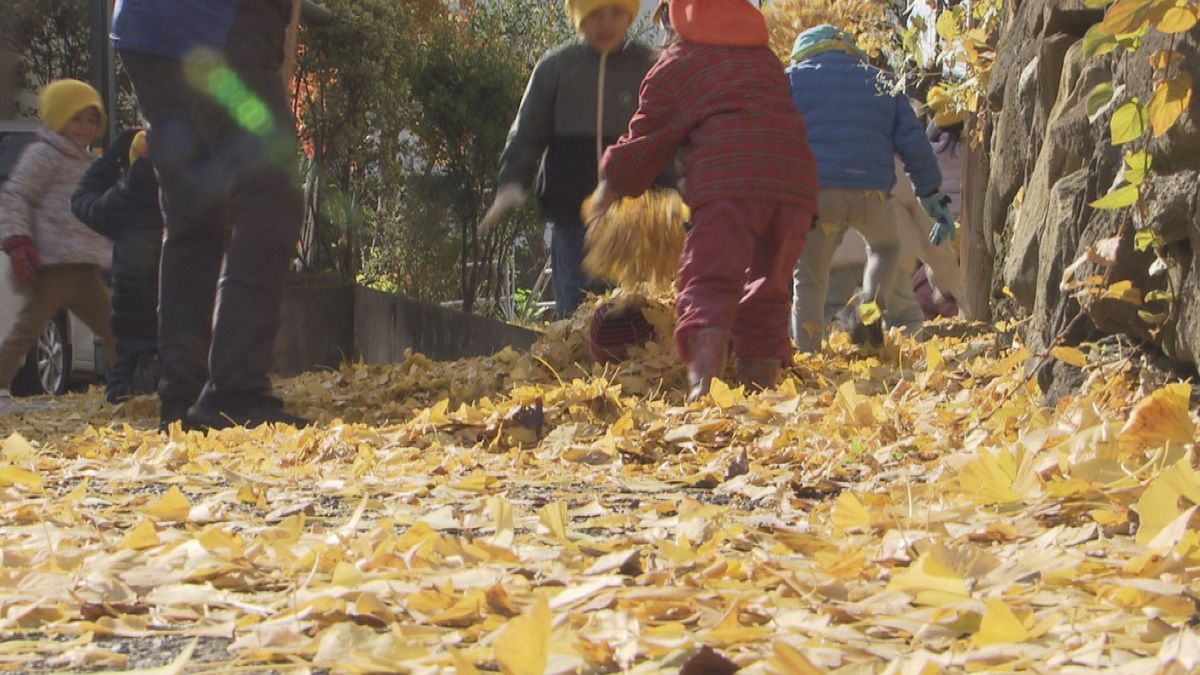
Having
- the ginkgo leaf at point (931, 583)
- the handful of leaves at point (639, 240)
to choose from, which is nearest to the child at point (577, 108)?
the handful of leaves at point (639, 240)

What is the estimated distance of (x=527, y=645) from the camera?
5.12ft

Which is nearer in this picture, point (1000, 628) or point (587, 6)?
point (1000, 628)

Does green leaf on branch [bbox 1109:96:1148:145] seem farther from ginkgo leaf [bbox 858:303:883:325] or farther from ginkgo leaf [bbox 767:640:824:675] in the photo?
ginkgo leaf [bbox 858:303:883:325]

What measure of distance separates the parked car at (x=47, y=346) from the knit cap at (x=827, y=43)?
4886 mm

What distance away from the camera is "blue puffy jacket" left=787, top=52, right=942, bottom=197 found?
7453 millimetres

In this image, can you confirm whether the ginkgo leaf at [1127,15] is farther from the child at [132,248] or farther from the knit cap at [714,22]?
the child at [132,248]

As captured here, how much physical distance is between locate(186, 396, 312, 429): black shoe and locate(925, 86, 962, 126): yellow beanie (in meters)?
2.47

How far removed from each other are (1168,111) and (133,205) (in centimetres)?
630

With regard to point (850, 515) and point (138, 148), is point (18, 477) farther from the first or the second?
point (138, 148)

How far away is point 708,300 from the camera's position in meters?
5.13

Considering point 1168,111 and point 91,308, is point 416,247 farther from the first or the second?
point 1168,111

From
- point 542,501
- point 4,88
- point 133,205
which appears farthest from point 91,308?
point 542,501

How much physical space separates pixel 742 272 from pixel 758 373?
38 centimetres

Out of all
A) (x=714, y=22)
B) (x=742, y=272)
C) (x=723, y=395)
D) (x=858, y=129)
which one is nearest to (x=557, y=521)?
(x=723, y=395)
